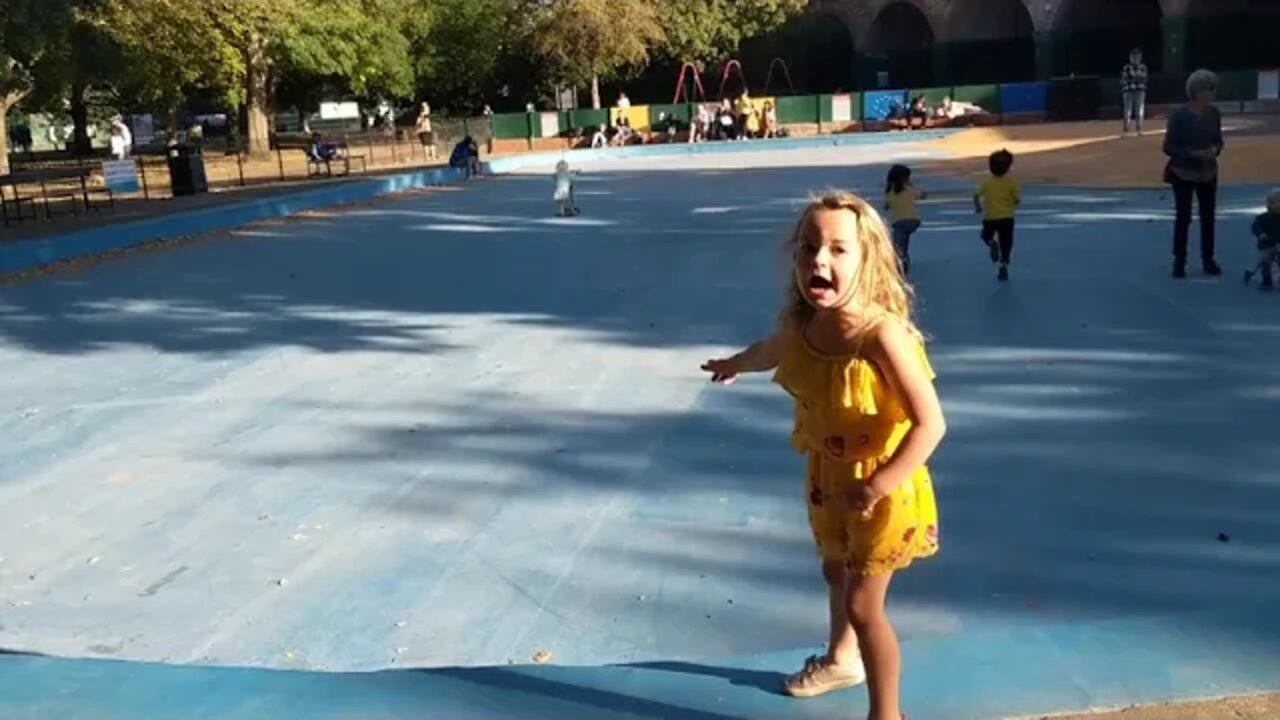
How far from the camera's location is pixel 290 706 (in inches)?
143

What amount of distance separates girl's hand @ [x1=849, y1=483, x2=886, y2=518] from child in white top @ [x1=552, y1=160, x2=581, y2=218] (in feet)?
50.5

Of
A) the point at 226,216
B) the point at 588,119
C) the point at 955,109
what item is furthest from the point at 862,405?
the point at 588,119

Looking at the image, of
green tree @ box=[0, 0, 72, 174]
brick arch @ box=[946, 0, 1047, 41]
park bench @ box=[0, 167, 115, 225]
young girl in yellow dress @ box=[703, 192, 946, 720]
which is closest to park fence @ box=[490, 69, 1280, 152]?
brick arch @ box=[946, 0, 1047, 41]

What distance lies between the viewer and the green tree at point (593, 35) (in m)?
44.5

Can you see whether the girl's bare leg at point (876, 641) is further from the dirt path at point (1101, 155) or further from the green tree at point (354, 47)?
the green tree at point (354, 47)

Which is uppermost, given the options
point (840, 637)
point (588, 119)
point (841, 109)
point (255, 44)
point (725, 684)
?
point (255, 44)

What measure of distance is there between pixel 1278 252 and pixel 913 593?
646 cm

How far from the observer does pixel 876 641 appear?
304 cm

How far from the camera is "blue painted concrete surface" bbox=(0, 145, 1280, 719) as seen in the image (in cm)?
375

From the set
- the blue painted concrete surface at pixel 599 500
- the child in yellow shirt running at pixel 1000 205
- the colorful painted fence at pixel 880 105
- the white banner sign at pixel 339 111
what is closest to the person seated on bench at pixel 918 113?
the colorful painted fence at pixel 880 105

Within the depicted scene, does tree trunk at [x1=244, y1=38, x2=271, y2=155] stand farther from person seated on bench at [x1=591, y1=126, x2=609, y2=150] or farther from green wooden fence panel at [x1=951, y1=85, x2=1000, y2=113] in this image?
green wooden fence panel at [x1=951, y1=85, x2=1000, y2=113]

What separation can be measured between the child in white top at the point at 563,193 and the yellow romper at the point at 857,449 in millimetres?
15221

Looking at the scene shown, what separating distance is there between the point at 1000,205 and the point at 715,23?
41459mm

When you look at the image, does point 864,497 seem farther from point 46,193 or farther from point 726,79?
point 726,79
